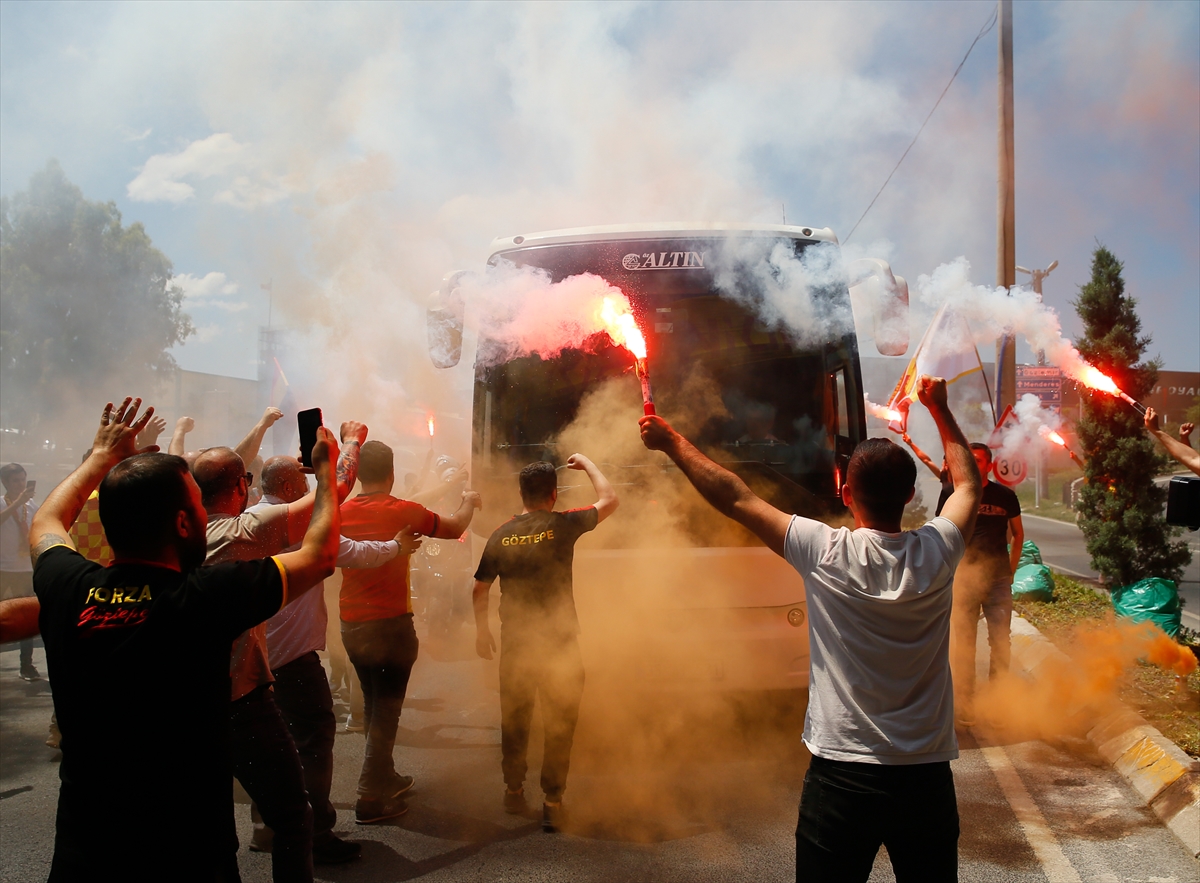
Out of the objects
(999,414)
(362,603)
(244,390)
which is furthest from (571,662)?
(244,390)

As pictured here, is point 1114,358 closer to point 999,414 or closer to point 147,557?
point 999,414

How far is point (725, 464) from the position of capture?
456cm

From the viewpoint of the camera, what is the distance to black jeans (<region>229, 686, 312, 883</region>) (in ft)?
9.02

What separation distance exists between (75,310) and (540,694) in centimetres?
2436

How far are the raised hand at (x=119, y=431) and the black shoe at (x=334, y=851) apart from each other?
74.8 inches

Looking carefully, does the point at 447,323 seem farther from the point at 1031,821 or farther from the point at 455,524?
the point at 1031,821

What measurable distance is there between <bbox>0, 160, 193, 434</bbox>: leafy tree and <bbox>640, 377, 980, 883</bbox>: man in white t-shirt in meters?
25.2

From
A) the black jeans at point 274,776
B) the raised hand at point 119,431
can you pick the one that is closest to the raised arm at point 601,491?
the black jeans at point 274,776

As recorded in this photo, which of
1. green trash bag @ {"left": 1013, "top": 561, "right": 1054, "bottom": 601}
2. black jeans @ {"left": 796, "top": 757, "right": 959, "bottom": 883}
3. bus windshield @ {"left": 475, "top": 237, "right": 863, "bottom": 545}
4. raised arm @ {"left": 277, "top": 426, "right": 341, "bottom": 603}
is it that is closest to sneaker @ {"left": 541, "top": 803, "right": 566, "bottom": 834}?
bus windshield @ {"left": 475, "top": 237, "right": 863, "bottom": 545}

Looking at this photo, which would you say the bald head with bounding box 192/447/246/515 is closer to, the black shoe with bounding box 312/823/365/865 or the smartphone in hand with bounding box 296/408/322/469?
the smartphone in hand with bounding box 296/408/322/469

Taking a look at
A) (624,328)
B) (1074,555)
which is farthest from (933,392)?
(1074,555)

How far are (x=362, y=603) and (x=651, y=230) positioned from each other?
263cm

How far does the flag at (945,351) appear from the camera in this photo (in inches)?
236

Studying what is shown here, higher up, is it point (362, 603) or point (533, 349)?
point (533, 349)
